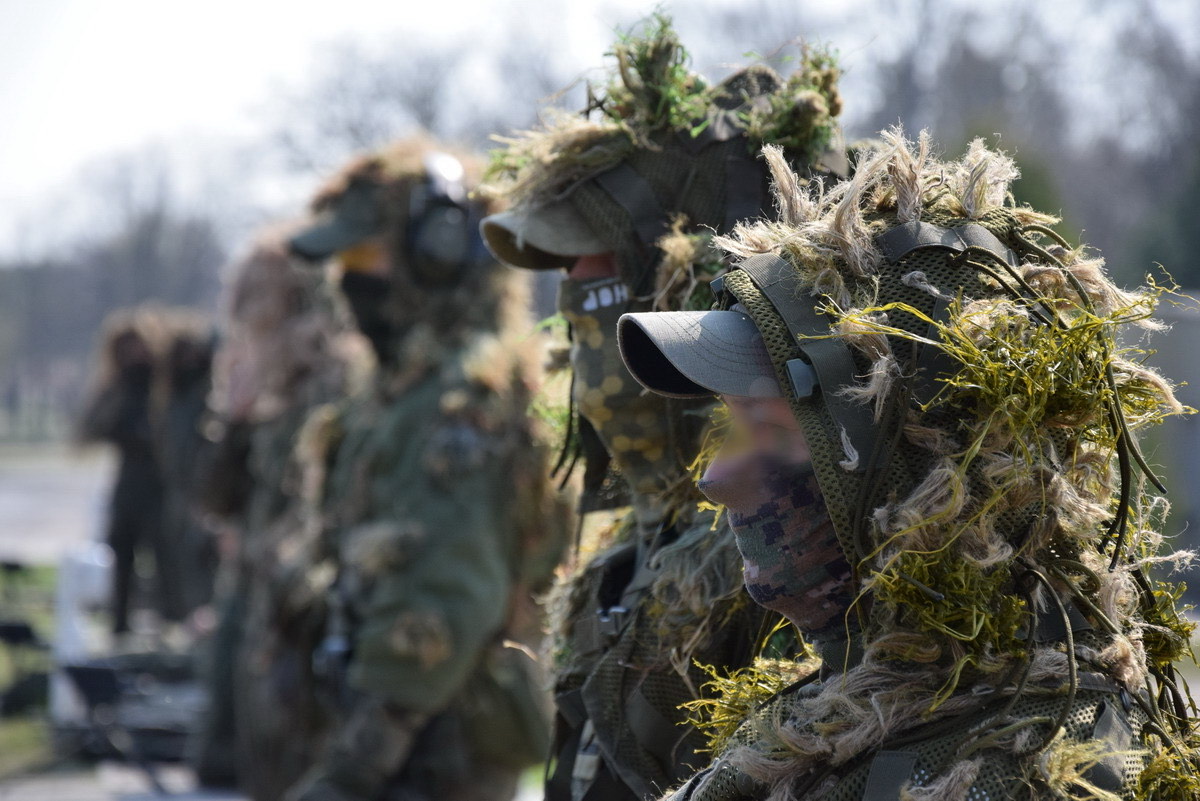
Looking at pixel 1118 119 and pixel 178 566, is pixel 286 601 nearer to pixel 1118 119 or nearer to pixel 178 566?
pixel 178 566

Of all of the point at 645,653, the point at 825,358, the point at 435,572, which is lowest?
the point at 435,572

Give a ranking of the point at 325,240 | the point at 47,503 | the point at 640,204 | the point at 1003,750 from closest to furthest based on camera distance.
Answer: the point at 1003,750, the point at 640,204, the point at 325,240, the point at 47,503

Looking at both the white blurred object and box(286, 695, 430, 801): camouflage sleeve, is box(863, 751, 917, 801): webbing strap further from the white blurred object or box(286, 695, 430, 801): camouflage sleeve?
the white blurred object

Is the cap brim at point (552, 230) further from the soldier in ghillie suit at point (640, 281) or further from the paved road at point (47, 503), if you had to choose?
the paved road at point (47, 503)

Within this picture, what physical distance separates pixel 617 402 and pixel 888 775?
4.20 feet

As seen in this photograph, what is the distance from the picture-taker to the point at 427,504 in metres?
4.59

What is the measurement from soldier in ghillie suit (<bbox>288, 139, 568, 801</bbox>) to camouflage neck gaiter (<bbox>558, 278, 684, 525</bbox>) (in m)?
1.40

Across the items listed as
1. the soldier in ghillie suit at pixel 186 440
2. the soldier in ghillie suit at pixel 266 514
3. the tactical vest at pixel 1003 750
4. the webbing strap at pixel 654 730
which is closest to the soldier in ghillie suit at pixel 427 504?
the soldier in ghillie suit at pixel 266 514

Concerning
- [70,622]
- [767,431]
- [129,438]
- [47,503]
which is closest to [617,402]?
[767,431]

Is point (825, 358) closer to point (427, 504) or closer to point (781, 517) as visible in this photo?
point (781, 517)

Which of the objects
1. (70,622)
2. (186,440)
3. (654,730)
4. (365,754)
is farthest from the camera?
(186,440)

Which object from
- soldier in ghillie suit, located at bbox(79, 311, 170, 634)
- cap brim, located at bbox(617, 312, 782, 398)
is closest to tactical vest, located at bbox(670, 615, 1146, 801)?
cap brim, located at bbox(617, 312, 782, 398)

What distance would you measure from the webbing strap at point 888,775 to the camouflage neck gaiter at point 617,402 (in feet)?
3.76

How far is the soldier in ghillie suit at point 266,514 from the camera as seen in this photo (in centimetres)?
559
